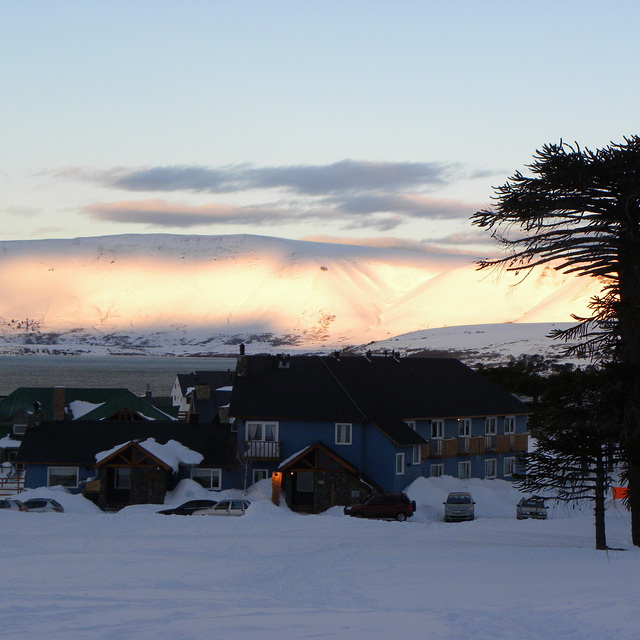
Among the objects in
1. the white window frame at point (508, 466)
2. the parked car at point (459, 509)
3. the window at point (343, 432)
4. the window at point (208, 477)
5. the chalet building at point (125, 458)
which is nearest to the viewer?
the parked car at point (459, 509)

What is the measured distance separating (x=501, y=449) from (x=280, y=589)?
38884 millimetres

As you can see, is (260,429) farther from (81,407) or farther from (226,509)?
(81,407)

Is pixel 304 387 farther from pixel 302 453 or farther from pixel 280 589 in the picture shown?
pixel 280 589

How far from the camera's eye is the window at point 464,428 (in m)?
57.2

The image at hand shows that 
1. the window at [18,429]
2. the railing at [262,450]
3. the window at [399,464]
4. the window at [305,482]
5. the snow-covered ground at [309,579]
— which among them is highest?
the window at [18,429]

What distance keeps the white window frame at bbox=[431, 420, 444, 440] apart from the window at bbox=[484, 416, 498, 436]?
4.25m

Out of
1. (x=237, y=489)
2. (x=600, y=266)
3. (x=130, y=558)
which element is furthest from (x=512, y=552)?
(x=237, y=489)

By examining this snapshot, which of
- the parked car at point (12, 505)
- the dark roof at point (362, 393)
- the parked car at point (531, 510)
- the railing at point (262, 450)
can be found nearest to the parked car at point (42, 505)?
the parked car at point (12, 505)

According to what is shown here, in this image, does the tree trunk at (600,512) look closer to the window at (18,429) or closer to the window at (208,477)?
the window at (208,477)

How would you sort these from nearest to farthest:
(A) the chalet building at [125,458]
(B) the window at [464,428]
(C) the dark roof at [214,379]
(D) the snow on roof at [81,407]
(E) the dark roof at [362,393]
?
(A) the chalet building at [125,458]
(E) the dark roof at [362,393]
(B) the window at [464,428]
(D) the snow on roof at [81,407]
(C) the dark roof at [214,379]

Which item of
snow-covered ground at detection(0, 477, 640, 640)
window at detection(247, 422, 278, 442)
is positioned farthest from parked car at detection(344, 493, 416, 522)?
window at detection(247, 422, 278, 442)

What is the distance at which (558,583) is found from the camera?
23.1 metres

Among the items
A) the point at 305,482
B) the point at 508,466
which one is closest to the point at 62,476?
the point at 305,482

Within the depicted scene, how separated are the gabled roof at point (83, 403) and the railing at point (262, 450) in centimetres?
Result: 1725
